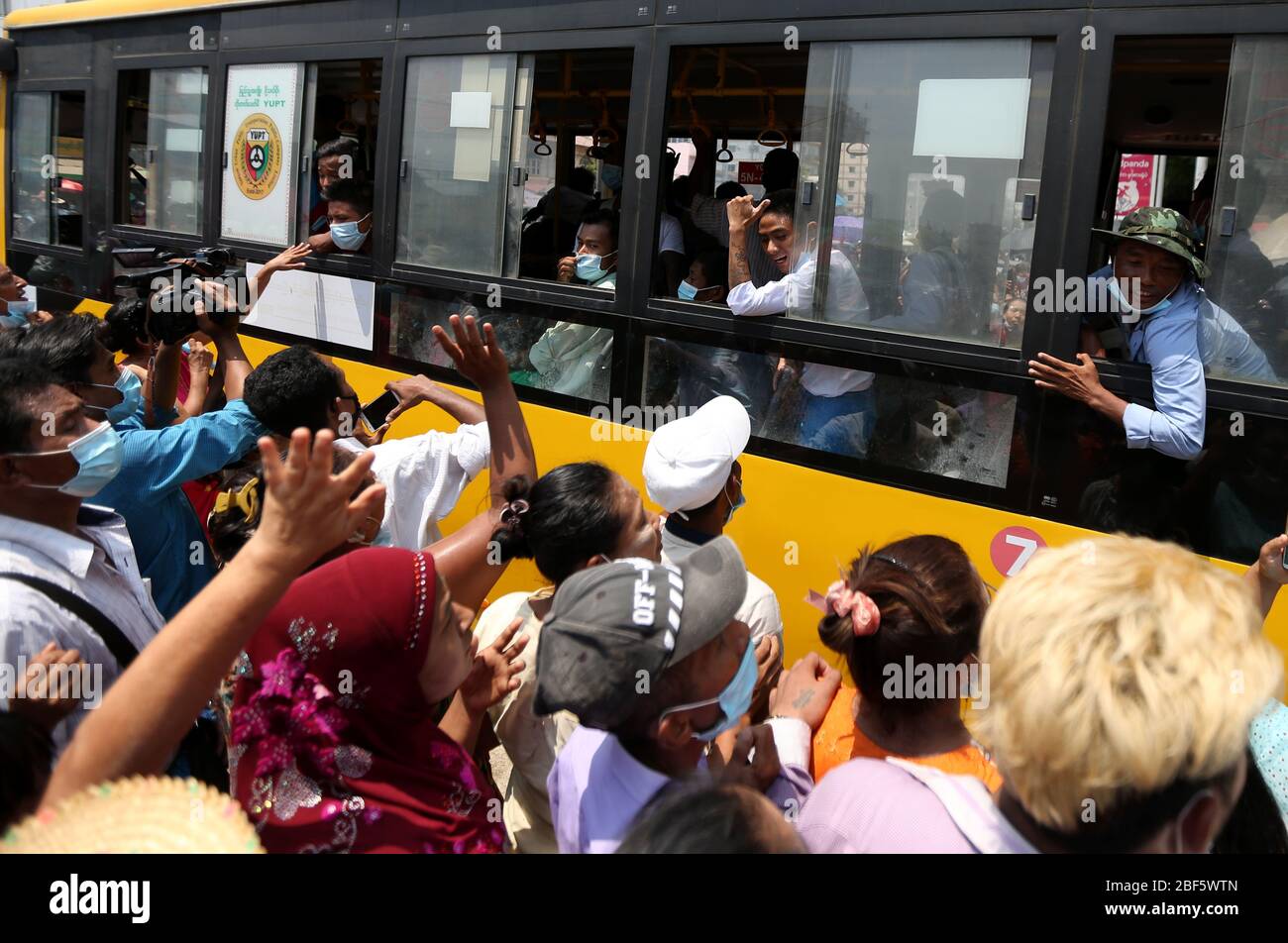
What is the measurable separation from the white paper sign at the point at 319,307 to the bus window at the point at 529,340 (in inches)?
10.0

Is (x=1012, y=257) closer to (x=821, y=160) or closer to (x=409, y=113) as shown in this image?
(x=821, y=160)

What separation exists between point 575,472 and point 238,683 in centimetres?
90

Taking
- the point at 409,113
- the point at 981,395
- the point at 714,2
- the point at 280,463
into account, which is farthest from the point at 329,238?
the point at 280,463

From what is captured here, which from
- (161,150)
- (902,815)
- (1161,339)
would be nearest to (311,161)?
(161,150)

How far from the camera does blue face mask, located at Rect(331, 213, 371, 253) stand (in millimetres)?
5602

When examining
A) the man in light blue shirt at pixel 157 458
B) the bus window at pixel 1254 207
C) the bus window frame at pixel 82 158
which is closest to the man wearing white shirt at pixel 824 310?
the bus window at pixel 1254 207

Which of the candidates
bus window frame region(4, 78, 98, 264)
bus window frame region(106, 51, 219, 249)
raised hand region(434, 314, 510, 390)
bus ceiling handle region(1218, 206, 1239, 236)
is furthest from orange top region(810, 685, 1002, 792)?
bus window frame region(4, 78, 98, 264)

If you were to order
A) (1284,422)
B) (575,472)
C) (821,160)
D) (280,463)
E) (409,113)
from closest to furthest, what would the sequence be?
(280,463), (575,472), (1284,422), (821,160), (409,113)

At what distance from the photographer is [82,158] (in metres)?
7.47

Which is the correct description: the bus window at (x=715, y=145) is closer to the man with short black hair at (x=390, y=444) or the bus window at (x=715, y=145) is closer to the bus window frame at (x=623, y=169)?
the bus window frame at (x=623, y=169)

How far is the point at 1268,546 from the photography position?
8.81 ft

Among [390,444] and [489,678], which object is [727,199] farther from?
[489,678]

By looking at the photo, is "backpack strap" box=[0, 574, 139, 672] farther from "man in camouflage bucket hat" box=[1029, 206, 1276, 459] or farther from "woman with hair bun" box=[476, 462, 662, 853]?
"man in camouflage bucket hat" box=[1029, 206, 1276, 459]

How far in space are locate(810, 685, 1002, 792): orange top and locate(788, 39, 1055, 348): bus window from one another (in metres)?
1.61
